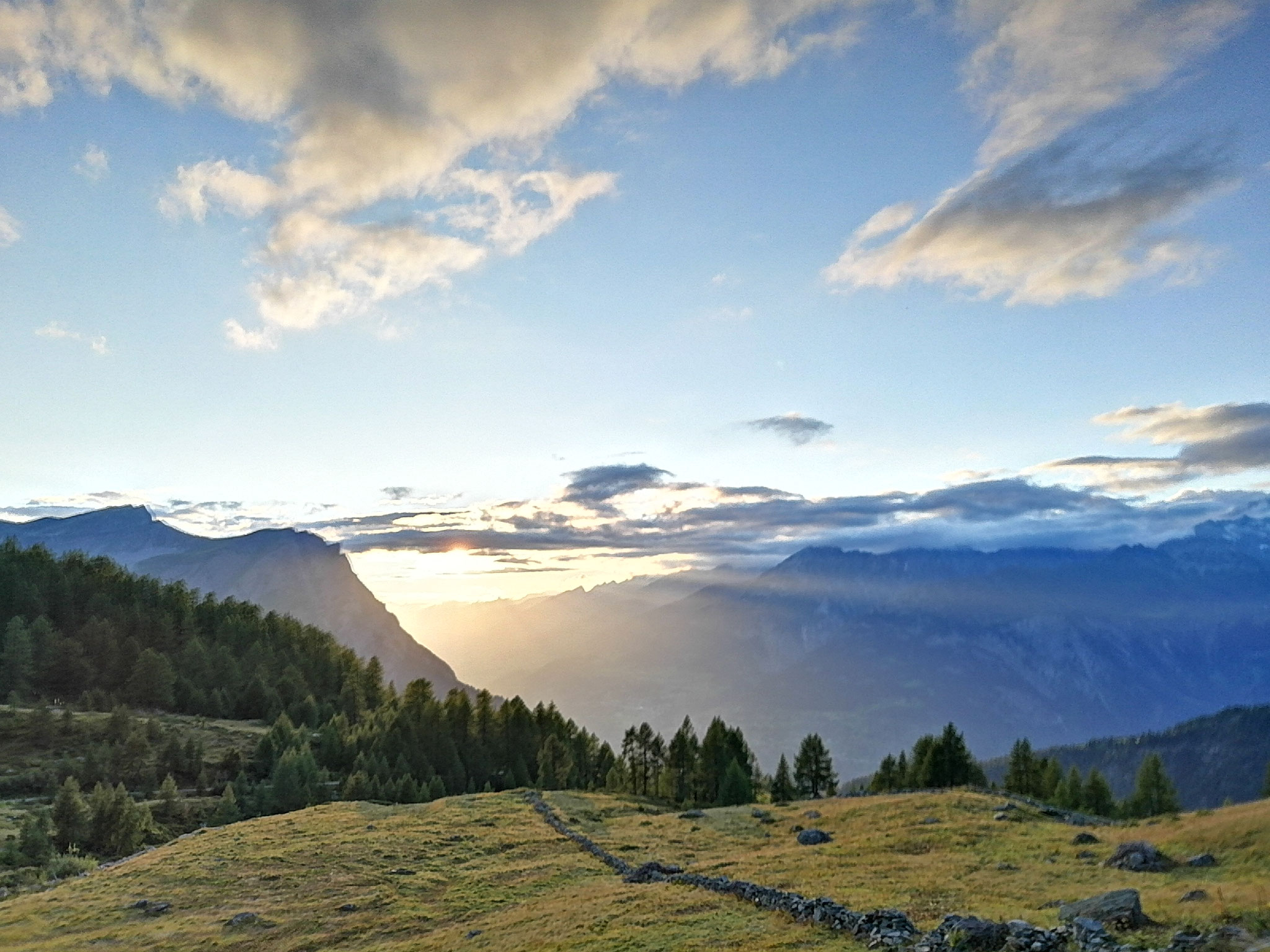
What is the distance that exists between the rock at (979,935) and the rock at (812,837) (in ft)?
120

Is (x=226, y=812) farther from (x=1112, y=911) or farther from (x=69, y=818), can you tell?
(x=1112, y=911)

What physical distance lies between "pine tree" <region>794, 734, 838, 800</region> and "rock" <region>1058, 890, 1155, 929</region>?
10450 cm

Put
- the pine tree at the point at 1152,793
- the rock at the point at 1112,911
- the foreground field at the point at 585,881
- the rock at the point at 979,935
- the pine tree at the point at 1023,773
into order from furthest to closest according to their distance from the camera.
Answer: the pine tree at the point at 1023,773 < the pine tree at the point at 1152,793 < the foreground field at the point at 585,881 < the rock at the point at 1112,911 < the rock at the point at 979,935

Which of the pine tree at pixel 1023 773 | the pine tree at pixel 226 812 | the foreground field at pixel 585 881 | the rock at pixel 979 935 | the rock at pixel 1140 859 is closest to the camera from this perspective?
the rock at pixel 979 935

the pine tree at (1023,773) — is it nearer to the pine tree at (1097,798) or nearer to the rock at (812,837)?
the pine tree at (1097,798)

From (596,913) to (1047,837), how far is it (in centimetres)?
3680

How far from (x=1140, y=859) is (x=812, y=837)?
84.9ft

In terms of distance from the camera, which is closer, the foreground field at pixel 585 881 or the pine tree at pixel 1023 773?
the foreground field at pixel 585 881

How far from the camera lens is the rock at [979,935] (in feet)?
79.4

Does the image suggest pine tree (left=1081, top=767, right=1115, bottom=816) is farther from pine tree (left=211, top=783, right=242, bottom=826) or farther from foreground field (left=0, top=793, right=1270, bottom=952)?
pine tree (left=211, top=783, right=242, bottom=826)

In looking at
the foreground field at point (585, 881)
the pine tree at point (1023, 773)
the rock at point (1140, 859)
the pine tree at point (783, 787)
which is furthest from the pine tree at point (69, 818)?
the pine tree at point (1023, 773)

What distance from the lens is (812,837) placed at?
60.4 metres

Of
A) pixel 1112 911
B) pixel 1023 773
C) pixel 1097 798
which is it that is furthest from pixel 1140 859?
pixel 1023 773

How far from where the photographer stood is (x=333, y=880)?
52719mm
